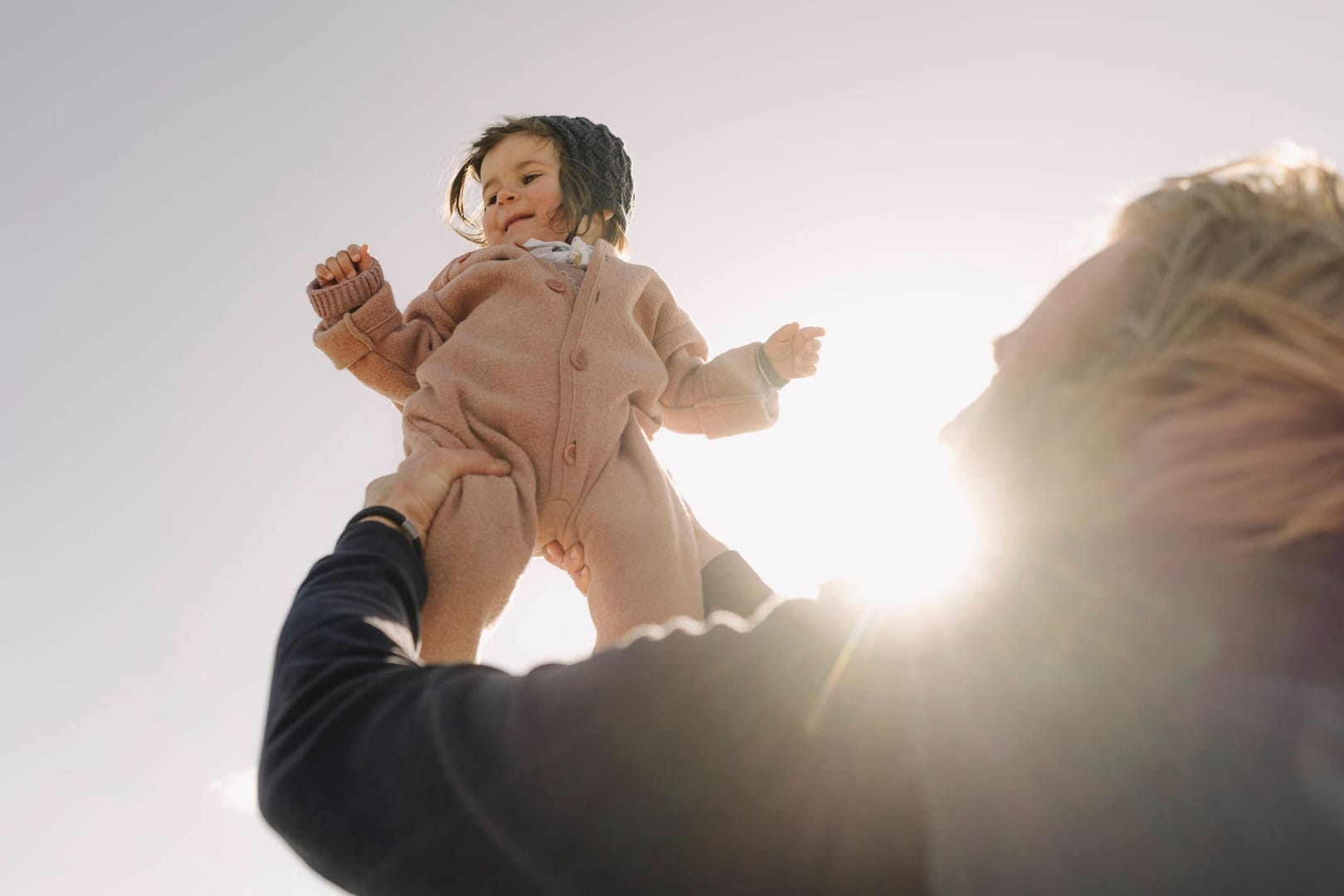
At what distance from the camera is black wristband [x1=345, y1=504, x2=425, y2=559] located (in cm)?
166

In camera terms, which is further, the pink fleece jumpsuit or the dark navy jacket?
the pink fleece jumpsuit

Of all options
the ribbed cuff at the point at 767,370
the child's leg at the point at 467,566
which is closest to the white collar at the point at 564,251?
the ribbed cuff at the point at 767,370

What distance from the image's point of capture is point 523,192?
352cm

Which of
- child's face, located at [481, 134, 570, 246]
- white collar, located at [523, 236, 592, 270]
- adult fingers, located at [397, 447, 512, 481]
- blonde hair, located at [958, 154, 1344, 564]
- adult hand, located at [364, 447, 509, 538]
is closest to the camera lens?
blonde hair, located at [958, 154, 1344, 564]

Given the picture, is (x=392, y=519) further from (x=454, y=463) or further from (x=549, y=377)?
(x=549, y=377)

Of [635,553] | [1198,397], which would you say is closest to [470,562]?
[635,553]

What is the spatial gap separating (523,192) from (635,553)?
5.46 feet

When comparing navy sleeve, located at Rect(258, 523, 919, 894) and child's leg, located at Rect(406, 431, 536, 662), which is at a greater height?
child's leg, located at Rect(406, 431, 536, 662)

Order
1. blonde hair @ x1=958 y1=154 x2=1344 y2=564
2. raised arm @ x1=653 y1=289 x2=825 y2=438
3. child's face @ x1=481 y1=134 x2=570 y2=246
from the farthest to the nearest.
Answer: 1. child's face @ x1=481 y1=134 x2=570 y2=246
2. raised arm @ x1=653 y1=289 x2=825 y2=438
3. blonde hair @ x1=958 y1=154 x2=1344 y2=564

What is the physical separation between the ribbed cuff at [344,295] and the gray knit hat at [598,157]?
41.3 inches

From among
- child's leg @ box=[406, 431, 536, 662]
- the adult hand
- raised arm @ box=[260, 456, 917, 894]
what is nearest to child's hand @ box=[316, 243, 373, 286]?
the adult hand

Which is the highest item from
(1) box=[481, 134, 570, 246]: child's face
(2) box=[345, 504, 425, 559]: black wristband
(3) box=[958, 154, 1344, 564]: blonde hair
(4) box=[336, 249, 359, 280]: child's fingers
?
(1) box=[481, 134, 570, 246]: child's face

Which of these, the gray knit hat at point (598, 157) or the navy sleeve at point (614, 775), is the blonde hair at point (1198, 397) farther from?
the gray knit hat at point (598, 157)

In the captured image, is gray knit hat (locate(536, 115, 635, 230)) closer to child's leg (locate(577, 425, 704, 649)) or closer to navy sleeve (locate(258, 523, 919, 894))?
child's leg (locate(577, 425, 704, 649))
